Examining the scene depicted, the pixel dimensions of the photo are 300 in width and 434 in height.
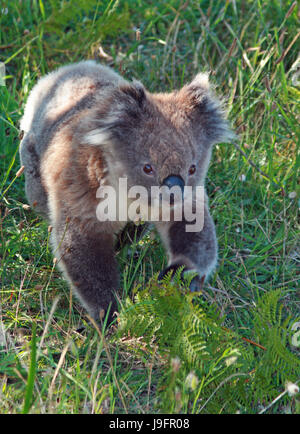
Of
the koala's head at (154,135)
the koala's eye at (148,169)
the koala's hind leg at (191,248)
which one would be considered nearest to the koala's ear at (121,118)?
the koala's head at (154,135)

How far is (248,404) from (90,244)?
3.76ft

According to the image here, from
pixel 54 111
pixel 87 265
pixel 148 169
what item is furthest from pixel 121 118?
pixel 54 111

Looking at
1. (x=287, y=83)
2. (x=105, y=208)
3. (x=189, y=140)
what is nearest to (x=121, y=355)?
(x=105, y=208)

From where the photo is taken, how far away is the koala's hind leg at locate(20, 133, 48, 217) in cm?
387

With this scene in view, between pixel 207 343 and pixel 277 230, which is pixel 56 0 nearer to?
pixel 277 230

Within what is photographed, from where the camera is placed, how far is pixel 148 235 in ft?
12.7

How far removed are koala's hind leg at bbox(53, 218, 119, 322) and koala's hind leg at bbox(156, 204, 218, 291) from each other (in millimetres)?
354

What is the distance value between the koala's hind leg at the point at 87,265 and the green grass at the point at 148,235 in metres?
0.12

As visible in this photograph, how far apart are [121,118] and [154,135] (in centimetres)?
20

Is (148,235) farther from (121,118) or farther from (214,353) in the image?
(214,353)

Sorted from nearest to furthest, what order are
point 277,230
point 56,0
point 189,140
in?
point 189,140, point 277,230, point 56,0

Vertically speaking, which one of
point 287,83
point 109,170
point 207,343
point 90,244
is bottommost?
point 207,343

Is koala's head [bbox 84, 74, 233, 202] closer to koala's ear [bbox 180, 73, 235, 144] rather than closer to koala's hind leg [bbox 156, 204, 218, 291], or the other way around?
koala's ear [bbox 180, 73, 235, 144]
